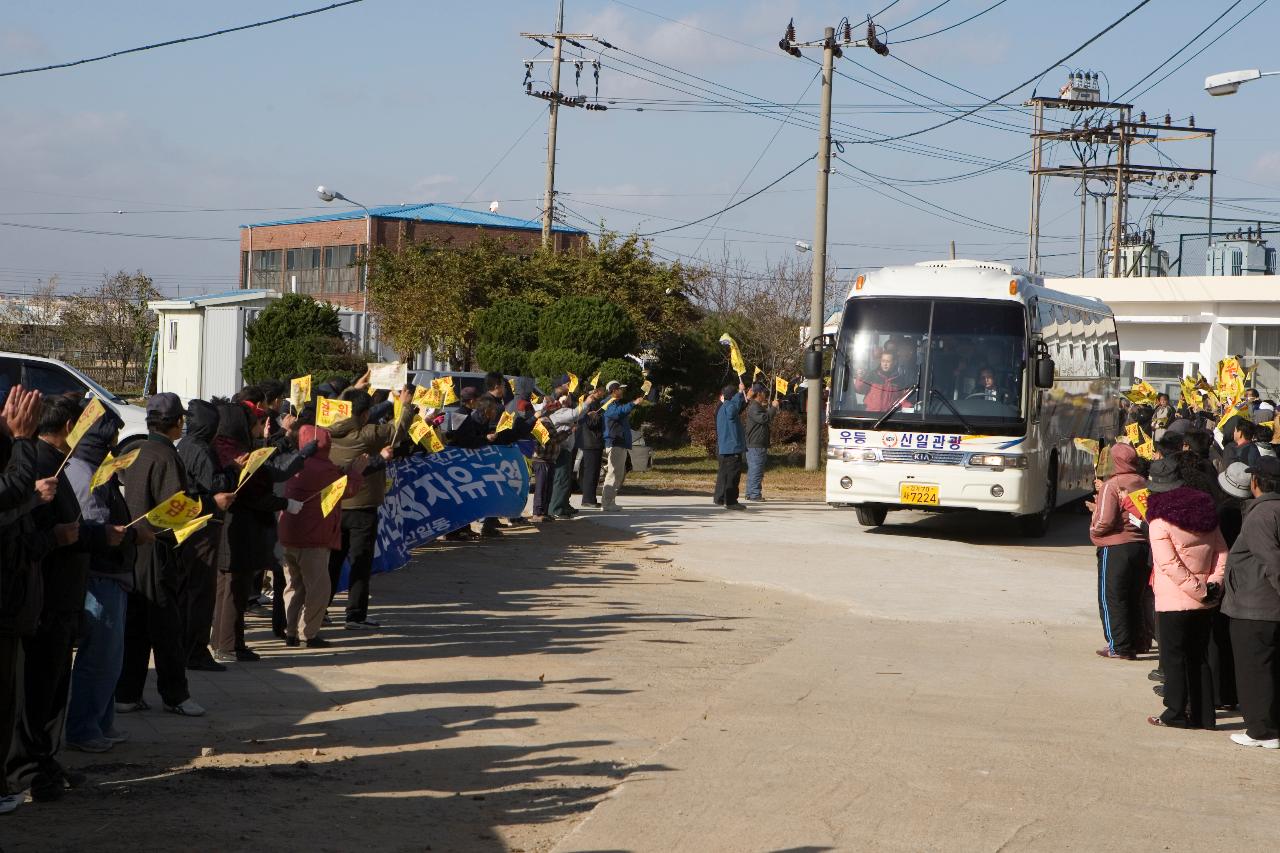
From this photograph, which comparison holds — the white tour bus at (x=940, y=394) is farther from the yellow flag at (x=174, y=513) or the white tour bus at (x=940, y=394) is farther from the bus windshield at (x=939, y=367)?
the yellow flag at (x=174, y=513)

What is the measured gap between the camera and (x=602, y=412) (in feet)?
69.3

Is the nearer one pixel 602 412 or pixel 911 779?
pixel 911 779

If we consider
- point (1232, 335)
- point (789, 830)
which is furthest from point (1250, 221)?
point (789, 830)

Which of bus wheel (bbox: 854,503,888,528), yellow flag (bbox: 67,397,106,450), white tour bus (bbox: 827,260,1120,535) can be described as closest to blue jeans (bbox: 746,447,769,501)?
bus wheel (bbox: 854,503,888,528)

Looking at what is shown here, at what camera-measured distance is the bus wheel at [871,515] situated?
20547mm

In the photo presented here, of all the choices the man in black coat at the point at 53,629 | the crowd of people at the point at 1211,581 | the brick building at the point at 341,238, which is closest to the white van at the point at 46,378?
the man in black coat at the point at 53,629

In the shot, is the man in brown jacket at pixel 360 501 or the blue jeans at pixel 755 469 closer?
the man in brown jacket at pixel 360 501

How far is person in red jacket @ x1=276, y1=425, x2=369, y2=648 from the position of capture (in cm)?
1031

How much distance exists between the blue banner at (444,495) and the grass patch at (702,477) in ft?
31.3

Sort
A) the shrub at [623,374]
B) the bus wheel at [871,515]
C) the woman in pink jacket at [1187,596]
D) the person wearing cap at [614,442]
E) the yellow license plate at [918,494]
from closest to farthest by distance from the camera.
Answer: the woman in pink jacket at [1187,596]
the yellow license plate at [918,494]
the bus wheel at [871,515]
the person wearing cap at [614,442]
the shrub at [623,374]

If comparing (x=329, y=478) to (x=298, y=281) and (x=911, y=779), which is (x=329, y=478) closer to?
(x=911, y=779)

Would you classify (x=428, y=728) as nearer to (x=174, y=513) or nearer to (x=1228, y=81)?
(x=174, y=513)

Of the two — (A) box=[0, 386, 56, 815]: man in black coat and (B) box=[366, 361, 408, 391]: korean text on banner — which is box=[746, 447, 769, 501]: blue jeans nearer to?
(B) box=[366, 361, 408, 391]: korean text on banner

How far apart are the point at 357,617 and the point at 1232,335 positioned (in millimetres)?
38055
